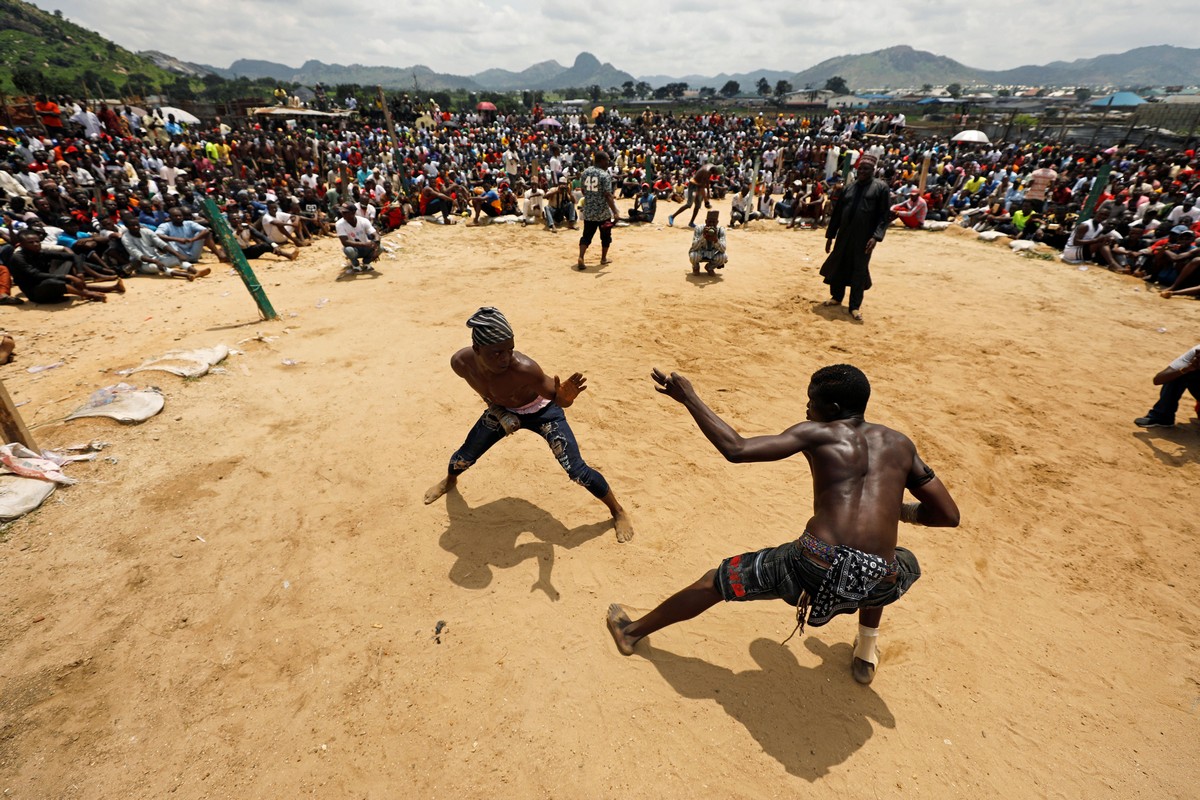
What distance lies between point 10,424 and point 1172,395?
9.45m

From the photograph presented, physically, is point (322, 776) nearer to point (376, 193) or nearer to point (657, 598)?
point (657, 598)

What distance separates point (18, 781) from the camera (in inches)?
86.4

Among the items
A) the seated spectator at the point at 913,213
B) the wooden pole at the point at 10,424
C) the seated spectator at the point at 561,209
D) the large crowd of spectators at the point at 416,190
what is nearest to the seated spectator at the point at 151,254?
the large crowd of spectators at the point at 416,190

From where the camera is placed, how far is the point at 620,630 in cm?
287

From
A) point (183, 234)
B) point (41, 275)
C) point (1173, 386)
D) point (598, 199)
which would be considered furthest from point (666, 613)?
point (183, 234)

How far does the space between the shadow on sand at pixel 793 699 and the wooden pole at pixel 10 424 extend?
4.71 metres

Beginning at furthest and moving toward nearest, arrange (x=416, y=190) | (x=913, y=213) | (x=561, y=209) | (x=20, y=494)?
1. (x=416, y=190)
2. (x=561, y=209)
3. (x=913, y=213)
4. (x=20, y=494)

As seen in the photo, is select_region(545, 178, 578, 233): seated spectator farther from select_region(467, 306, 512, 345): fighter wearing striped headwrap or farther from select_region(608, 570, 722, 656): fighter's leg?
select_region(608, 570, 722, 656): fighter's leg

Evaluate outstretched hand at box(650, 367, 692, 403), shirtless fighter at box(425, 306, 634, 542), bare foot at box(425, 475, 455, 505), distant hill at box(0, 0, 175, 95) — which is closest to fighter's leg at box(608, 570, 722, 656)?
shirtless fighter at box(425, 306, 634, 542)

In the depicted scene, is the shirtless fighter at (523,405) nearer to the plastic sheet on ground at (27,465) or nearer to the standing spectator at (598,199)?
the plastic sheet on ground at (27,465)

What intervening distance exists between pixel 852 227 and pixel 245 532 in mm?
7620

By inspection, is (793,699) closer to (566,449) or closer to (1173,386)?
(566,449)

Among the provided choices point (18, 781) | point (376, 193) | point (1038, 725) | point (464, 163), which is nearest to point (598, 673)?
point (1038, 725)

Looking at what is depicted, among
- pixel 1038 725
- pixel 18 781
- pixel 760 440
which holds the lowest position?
pixel 1038 725
